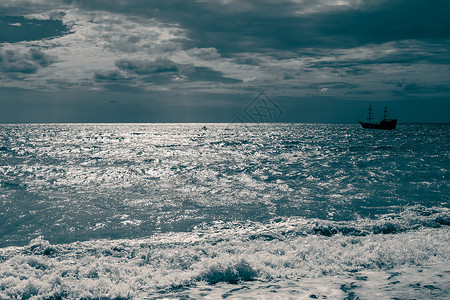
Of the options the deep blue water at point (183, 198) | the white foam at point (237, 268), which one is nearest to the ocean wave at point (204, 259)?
the white foam at point (237, 268)

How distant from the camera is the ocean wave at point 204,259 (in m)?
6.92

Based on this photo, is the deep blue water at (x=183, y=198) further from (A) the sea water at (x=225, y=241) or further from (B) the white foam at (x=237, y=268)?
(B) the white foam at (x=237, y=268)

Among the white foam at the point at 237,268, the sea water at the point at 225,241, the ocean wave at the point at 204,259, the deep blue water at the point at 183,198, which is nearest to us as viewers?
the white foam at the point at 237,268

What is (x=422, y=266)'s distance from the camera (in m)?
7.78

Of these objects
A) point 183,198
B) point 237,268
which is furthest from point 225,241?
point 183,198

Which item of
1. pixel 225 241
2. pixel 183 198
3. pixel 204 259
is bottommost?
pixel 183 198

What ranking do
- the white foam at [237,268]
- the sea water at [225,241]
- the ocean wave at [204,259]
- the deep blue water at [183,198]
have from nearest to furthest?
the white foam at [237,268], the sea water at [225,241], the ocean wave at [204,259], the deep blue water at [183,198]

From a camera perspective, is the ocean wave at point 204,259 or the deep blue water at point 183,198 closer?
the ocean wave at point 204,259

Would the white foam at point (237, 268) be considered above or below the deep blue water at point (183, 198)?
above

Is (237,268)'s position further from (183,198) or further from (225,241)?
(183,198)

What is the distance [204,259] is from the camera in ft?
27.5

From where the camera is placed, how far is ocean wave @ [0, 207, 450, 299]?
6.92 metres

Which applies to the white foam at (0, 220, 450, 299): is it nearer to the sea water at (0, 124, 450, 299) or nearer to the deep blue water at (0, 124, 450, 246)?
the sea water at (0, 124, 450, 299)

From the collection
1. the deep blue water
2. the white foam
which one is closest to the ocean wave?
the white foam
